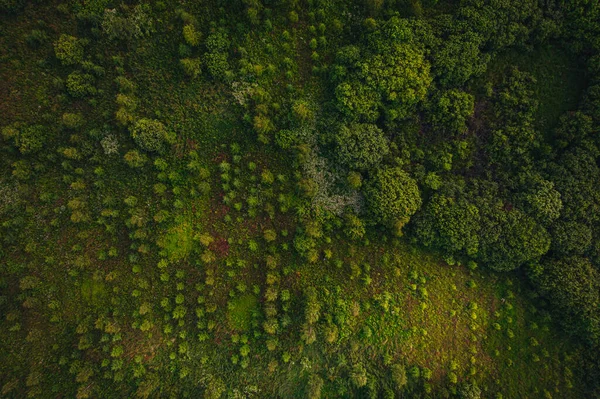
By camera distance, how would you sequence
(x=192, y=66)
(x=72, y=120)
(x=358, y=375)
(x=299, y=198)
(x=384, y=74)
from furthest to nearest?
(x=299, y=198)
(x=384, y=74)
(x=192, y=66)
(x=358, y=375)
(x=72, y=120)

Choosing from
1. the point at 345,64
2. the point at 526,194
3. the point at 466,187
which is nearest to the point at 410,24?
the point at 345,64

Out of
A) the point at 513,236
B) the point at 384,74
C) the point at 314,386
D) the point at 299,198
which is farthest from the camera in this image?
the point at 299,198

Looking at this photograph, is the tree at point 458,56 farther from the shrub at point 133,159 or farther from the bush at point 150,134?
the shrub at point 133,159

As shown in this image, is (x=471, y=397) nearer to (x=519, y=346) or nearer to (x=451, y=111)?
(x=519, y=346)

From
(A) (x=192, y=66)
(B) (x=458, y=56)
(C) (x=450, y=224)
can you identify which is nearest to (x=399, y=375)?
(C) (x=450, y=224)

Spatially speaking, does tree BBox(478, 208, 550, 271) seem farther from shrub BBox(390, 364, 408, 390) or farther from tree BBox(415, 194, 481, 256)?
shrub BBox(390, 364, 408, 390)

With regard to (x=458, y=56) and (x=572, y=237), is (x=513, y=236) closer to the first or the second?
(x=572, y=237)

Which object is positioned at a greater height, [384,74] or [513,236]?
[384,74]
